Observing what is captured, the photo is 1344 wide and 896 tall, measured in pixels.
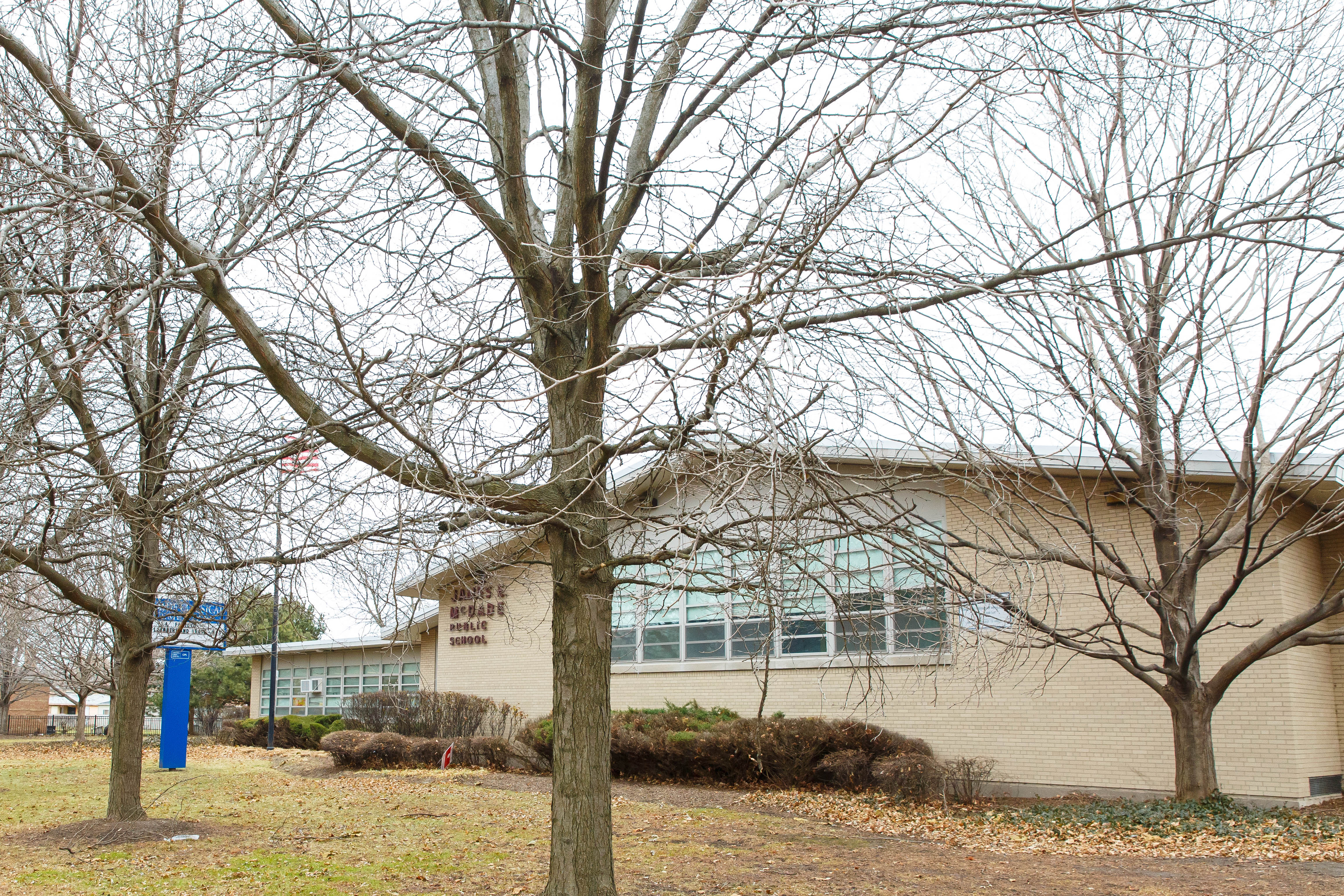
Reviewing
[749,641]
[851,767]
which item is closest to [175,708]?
[749,641]

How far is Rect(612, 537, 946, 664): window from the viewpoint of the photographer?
5.68 meters

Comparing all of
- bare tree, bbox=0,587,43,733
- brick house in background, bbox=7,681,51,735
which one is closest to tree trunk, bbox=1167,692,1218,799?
bare tree, bbox=0,587,43,733

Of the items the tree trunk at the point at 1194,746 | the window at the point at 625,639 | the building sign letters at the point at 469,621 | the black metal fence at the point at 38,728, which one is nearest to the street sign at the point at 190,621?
the building sign letters at the point at 469,621

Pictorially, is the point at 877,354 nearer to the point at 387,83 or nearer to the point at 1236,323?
the point at 387,83

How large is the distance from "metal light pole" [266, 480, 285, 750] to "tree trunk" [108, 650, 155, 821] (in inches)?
59.5

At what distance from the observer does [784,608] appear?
598 centimetres

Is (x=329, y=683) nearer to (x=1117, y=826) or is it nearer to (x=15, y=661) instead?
(x=15, y=661)

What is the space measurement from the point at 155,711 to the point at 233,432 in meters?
45.2

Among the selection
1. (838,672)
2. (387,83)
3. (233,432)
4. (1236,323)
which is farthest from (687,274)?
(838,672)

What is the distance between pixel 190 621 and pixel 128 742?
1.53 meters

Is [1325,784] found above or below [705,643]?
below

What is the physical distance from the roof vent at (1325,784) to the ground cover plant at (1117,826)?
Result: 1280 millimetres

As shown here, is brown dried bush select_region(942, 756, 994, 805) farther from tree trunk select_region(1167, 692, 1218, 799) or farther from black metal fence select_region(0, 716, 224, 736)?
black metal fence select_region(0, 716, 224, 736)

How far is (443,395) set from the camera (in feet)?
17.3
